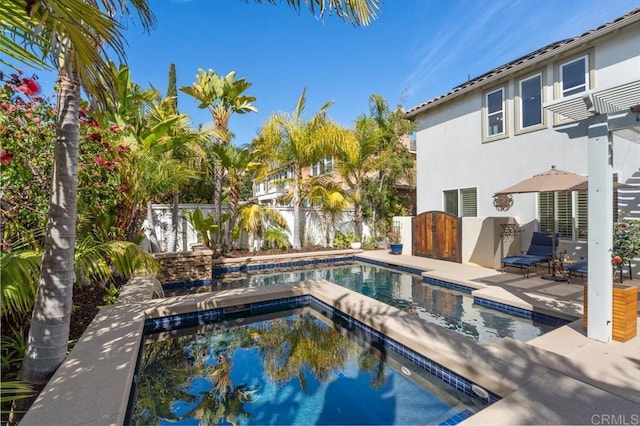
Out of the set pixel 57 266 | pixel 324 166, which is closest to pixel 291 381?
pixel 57 266

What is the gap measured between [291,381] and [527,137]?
448 inches

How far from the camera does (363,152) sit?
16188 millimetres

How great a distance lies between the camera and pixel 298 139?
14.7 metres

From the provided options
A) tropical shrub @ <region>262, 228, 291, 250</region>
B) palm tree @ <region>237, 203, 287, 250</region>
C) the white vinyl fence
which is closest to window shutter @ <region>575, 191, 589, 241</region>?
the white vinyl fence

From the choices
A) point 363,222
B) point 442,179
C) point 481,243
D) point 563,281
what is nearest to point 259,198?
point 363,222

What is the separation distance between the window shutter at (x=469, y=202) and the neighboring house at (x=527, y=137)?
4 centimetres

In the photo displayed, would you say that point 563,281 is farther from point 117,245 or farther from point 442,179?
point 117,245

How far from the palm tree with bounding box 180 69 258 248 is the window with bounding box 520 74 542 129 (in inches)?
417

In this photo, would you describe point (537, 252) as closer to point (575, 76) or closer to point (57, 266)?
point (575, 76)

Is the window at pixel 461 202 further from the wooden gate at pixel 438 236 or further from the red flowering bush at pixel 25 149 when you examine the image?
the red flowering bush at pixel 25 149

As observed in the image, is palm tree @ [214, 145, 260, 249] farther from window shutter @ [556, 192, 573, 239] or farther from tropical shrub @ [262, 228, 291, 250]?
window shutter @ [556, 192, 573, 239]

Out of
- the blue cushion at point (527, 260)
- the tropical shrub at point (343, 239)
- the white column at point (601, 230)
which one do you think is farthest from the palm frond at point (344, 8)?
the tropical shrub at point (343, 239)

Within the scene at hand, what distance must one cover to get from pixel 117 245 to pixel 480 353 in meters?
6.99

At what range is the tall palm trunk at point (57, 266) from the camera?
3.92m
